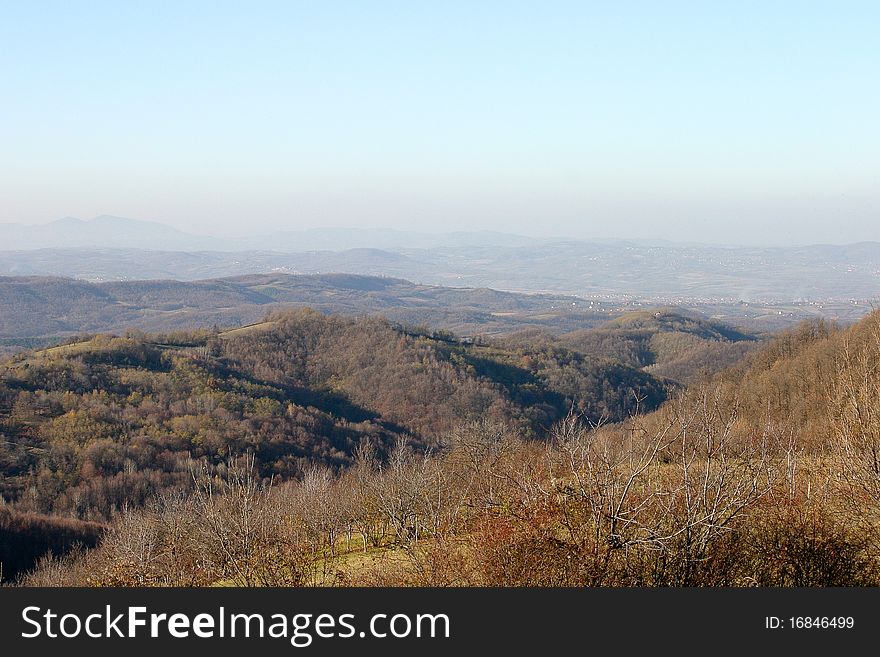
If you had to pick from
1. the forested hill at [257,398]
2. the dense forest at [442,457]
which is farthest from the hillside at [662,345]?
the forested hill at [257,398]

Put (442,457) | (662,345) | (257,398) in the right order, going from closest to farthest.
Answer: (442,457) → (257,398) → (662,345)

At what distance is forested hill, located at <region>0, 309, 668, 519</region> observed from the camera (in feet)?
241

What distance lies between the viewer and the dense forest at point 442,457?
11.6 m

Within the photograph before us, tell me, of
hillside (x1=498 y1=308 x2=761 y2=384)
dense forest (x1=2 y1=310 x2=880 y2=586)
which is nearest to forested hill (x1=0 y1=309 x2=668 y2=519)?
dense forest (x1=2 y1=310 x2=880 y2=586)

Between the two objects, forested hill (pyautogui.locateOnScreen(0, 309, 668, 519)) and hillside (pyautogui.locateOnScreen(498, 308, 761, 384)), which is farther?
hillside (pyautogui.locateOnScreen(498, 308, 761, 384))

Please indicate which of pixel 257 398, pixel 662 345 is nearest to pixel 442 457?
pixel 257 398

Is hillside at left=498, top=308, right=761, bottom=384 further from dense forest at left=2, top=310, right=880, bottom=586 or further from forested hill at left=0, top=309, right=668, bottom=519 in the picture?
forested hill at left=0, top=309, right=668, bottom=519

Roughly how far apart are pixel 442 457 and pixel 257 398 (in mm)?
63061

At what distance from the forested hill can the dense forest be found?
41 cm

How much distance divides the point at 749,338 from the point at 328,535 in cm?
19147

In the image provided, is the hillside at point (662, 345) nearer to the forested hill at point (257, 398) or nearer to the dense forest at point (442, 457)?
the dense forest at point (442, 457)

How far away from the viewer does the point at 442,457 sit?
45594mm

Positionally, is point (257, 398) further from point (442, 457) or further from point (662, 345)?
point (662, 345)

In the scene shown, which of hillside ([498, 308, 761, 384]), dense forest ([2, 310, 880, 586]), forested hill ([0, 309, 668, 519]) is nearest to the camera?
dense forest ([2, 310, 880, 586])
